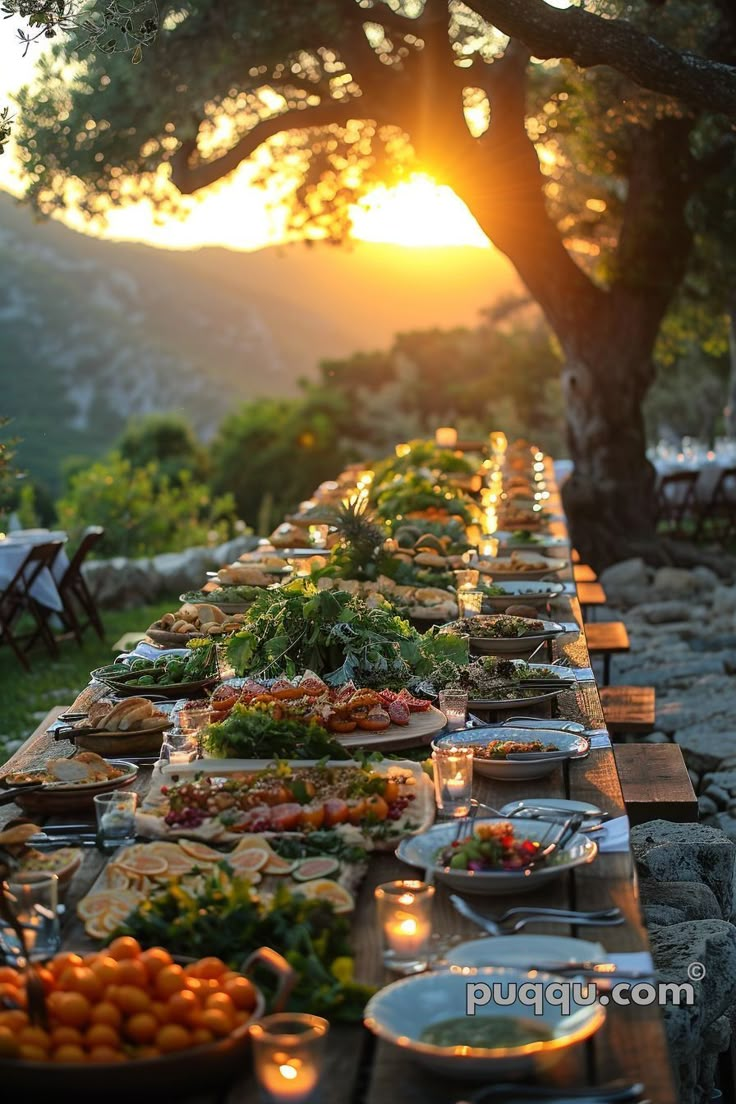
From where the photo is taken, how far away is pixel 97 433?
235ft

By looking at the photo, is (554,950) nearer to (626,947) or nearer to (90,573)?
(626,947)

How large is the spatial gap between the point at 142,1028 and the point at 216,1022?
11cm

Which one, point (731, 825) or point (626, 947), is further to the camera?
point (731, 825)

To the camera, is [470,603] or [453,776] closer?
[453,776]

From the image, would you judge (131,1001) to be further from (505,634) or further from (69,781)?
(505,634)

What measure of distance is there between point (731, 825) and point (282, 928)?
159 inches

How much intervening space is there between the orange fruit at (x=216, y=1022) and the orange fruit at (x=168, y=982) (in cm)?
6

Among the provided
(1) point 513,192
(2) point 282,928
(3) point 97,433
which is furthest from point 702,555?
(3) point 97,433

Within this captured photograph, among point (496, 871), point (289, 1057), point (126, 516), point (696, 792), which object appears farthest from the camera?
point (126, 516)

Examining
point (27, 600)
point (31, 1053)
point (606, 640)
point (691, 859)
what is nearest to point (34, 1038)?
point (31, 1053)

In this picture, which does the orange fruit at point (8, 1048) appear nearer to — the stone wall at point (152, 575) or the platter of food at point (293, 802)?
the platter of food at point (293, 802)

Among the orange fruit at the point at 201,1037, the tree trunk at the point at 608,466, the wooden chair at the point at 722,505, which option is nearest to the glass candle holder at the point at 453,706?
the orange fruit at the point at 201,1037

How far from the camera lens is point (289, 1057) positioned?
1987mm

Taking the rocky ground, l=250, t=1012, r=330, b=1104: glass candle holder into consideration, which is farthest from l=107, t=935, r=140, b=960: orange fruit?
the rocky ground
